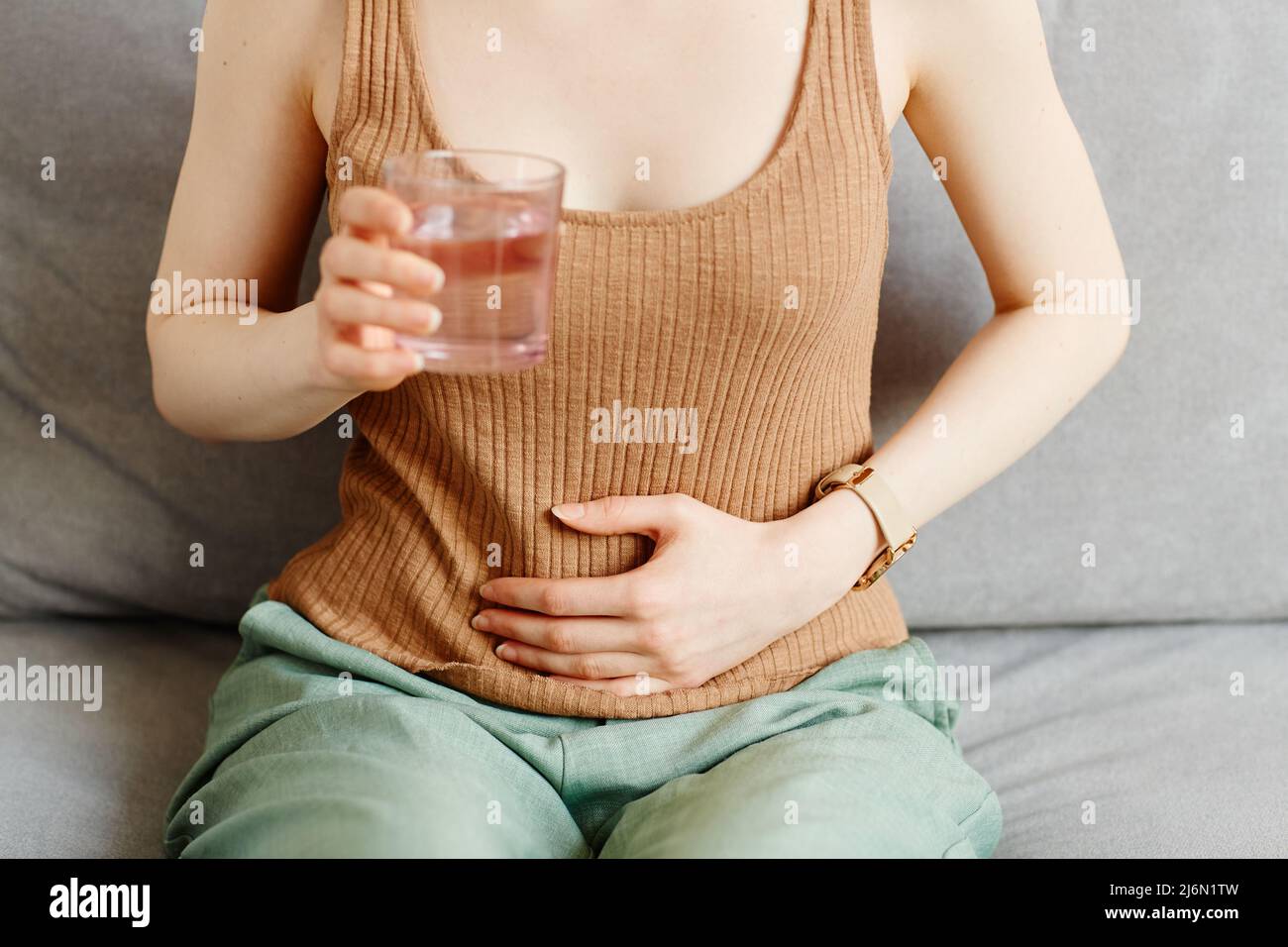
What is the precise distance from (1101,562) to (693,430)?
629 mm

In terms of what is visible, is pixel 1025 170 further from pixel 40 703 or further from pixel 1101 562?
pixel 40 703

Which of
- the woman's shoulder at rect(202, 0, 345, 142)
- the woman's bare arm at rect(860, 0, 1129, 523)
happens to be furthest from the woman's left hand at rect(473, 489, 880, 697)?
the woman's shoulder at rect(202, 0, 345, 142)

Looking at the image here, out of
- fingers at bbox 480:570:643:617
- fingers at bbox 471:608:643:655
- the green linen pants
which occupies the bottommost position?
the green linen pants

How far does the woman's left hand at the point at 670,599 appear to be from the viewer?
3.02 feet

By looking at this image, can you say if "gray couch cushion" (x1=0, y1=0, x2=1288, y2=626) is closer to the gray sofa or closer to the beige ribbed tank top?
the gray sofa

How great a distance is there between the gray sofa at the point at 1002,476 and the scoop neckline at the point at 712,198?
390 mm

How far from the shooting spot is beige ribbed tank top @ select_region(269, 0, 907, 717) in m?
0.90

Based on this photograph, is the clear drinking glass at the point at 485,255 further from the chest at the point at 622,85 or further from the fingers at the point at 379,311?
the chest at the point at 622,85

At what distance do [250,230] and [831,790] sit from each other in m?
0.63

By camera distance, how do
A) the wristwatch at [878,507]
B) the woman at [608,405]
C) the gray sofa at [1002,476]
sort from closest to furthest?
the woman at [608,405] → the wristwatch at [878,507] → the gray sofa at [1002,476]

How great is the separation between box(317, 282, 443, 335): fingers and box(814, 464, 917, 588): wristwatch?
40 cm

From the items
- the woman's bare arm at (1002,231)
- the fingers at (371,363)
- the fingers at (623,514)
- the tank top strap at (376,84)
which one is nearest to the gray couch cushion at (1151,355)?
the woman's bare arm at (1002,231)
